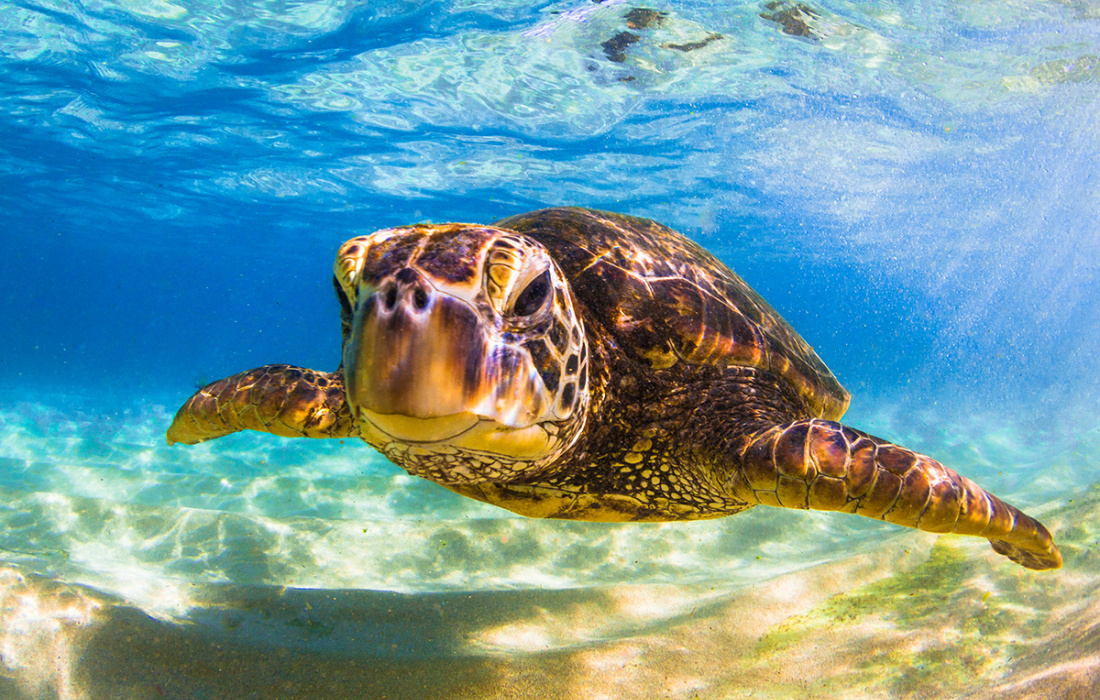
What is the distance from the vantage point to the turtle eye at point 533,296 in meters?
1.74

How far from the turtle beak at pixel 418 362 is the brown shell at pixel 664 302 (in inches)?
49.7

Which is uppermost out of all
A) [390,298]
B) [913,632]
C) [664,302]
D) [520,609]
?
[390,298]

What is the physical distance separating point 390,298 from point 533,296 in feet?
1.65

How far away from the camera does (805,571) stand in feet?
14.5

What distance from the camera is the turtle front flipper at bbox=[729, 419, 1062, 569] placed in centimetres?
218

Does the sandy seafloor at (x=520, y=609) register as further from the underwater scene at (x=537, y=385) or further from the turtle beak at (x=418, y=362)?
the turtle beak at (x=418, y=362)

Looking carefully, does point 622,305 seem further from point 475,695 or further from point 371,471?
point 371,471

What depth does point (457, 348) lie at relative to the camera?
1.46 m

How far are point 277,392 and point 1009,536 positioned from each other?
404cm

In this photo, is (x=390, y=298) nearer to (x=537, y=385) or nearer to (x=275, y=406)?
(x=537, y=385)

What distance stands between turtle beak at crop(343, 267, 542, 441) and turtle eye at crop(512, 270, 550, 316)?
21cm

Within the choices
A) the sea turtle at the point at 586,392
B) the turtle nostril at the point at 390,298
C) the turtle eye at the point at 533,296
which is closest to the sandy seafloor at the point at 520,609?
the sea turtle at the point at 586,392

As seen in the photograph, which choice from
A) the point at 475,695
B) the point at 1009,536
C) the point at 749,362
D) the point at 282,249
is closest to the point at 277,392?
the point at 475,695

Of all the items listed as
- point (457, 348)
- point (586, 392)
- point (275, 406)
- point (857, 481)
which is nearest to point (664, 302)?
point (586, 392)
